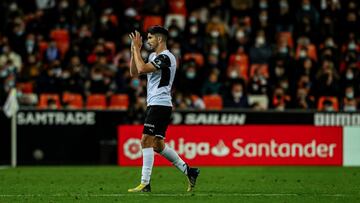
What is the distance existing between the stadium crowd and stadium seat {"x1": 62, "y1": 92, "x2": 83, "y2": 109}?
0.13 feet

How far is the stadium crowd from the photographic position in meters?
24.6

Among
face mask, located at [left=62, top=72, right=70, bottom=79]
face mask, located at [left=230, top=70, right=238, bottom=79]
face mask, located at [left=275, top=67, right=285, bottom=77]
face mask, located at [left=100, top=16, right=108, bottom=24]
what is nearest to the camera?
face mask, located at [left=62, top=72, right=70, bottom=79]

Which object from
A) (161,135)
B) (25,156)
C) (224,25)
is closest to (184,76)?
(224,25)

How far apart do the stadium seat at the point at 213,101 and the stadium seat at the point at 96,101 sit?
8.58 ft

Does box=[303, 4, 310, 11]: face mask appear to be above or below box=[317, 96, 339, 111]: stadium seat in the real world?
above

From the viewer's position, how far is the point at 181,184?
51.6ft

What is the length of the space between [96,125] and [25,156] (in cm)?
184

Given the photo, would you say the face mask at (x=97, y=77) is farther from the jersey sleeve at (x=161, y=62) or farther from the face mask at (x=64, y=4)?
the jersey sleeve at (x=161, y=62)

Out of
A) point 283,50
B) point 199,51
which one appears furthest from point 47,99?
point 283,50

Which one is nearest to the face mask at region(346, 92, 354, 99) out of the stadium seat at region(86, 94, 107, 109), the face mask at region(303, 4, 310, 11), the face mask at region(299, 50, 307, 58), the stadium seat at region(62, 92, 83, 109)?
the face mask at region(299, 50, 307, 58)

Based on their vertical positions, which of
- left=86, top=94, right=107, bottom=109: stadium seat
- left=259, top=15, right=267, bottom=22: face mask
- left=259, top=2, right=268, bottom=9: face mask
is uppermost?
left=259, top=2, right=268, bottom=9: face mask

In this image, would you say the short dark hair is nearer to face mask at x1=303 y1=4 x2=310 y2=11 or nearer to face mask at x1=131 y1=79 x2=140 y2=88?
face mask at x1=131 y1=79 x2=140 y2=88

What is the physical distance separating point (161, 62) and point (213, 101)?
11.2 metres

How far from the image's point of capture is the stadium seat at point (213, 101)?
2436 centimetres
